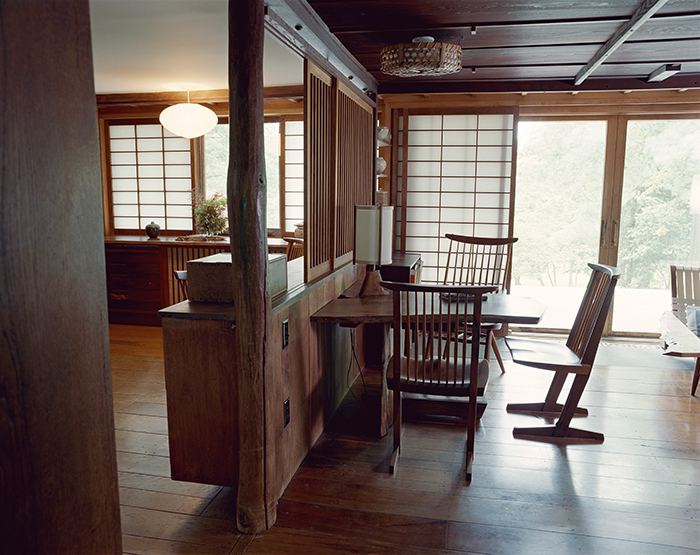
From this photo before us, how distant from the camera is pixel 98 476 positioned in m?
0.71

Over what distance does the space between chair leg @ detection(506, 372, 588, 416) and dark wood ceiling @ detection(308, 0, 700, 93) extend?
79.3 inches

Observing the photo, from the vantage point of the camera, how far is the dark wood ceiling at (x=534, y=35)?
2590 mm

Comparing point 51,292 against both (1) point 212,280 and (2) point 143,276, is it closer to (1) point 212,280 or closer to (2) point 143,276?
(1) point 212,280

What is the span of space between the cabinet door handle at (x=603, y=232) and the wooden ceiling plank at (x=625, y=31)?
1.74 m

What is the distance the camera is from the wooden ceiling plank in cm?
248

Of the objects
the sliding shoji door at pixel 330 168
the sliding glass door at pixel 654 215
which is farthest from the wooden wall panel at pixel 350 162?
the sliding glass door at pixel 654 215

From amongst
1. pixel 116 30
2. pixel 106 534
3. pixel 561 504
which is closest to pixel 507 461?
pixel 561 504

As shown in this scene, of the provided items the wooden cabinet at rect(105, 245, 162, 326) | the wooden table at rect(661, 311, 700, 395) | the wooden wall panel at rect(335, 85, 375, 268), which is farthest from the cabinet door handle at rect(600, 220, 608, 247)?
the wooden cabinet at rect(105, 245, 162, 326)

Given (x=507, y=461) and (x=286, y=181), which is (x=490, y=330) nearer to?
(x=507, y=461)

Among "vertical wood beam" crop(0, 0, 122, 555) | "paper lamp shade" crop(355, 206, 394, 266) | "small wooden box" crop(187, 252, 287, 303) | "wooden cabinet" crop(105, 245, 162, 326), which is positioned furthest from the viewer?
"wooden cabinet" crop(105, 245, 162, 326)

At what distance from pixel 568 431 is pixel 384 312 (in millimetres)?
1295

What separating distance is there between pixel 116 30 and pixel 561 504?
377 centimetres

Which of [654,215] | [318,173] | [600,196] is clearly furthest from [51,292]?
[654,215]

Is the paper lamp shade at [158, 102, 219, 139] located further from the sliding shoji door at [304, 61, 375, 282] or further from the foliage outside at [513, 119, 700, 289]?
the foliage outside at [513, 119, 700, 289]
